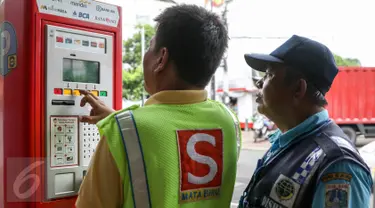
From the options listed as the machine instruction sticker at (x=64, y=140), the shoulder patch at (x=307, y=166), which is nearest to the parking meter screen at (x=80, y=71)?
the machine instruction sticker at (x=64, y=140)

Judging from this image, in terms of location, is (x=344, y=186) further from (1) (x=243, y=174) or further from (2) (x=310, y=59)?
(1) (x=243, y=174)

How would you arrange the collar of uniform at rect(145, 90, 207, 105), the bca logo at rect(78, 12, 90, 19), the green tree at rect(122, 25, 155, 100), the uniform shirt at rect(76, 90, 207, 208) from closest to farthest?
1. the uniform shirt at rect(76, 90, 207, 208)
2. the collar of uniform at rect(145, 90, 207, 105)
3. the bca logo at rect(78, 12, 90, 19)
4. the green tree at rect(122, 25, 155, 100)

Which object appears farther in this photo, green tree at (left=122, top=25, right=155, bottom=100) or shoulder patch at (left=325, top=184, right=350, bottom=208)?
green tree at (left=122, top=25, right=155, bottom=100)

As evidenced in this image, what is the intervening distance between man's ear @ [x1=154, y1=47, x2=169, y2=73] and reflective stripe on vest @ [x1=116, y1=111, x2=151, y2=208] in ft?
0.52

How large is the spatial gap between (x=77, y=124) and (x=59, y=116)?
7 cm

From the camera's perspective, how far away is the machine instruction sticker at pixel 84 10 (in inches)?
55.2

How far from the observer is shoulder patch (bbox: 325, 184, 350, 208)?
0.94 m

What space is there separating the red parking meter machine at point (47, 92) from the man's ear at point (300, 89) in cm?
75

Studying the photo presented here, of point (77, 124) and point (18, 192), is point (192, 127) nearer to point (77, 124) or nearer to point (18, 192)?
point (77, 124)

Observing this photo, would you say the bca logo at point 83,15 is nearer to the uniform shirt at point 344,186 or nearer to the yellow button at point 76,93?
the yellow button at point 76,93

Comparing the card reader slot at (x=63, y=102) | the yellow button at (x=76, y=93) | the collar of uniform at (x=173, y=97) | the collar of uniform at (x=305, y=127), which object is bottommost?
the collar of uniform at (x=305, y=127)

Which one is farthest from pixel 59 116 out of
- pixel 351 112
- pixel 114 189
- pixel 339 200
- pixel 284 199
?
pixel 351 112

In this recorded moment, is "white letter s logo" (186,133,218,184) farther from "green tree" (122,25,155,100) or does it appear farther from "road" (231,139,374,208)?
"green tree" (122,25,155,100)

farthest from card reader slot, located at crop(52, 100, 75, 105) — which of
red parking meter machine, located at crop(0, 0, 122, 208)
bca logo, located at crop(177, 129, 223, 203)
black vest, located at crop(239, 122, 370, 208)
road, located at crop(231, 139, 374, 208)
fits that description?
road, located at crop(231, 139, 374, 208)
